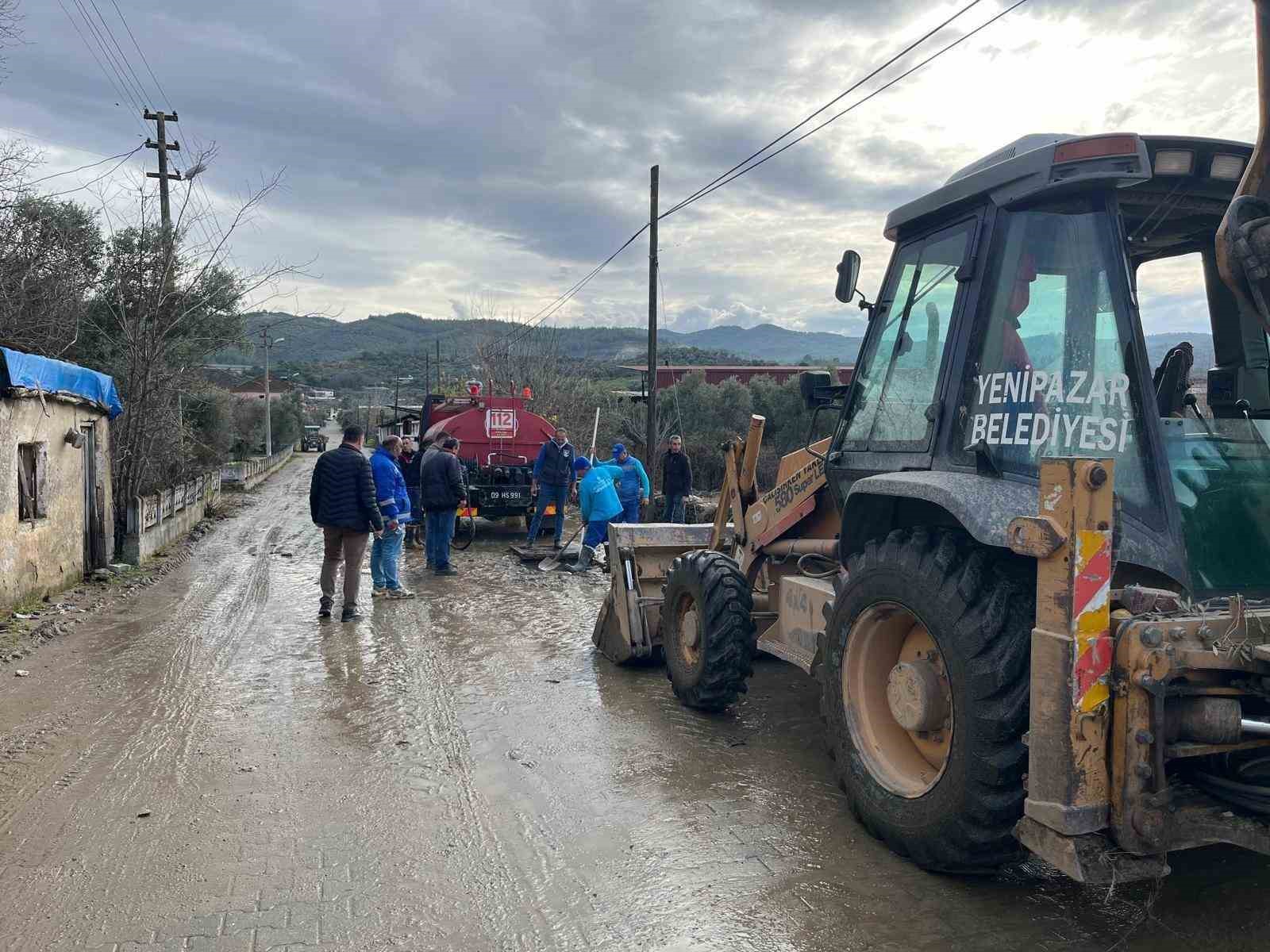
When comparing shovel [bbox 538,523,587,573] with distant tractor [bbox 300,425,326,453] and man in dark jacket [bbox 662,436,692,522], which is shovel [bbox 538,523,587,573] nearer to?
man in dark jacket [bbox 662,436,692,522]

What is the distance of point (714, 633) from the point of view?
5383 millimetres

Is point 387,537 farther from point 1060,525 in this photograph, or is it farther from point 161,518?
point 1060,525

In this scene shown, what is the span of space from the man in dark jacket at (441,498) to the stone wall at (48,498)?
3.84m

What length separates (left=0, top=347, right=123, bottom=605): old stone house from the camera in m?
8.18

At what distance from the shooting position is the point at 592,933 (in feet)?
10.6

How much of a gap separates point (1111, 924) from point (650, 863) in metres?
1.72

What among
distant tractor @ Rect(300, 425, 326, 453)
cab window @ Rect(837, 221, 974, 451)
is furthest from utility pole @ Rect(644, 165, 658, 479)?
distant tractor @ Rect(300, 425, 326, 453)

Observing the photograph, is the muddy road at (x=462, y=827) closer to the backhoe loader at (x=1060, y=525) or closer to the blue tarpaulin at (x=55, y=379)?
the backhoe loader at (x=1060, y=525)

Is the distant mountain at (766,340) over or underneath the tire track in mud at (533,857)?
over

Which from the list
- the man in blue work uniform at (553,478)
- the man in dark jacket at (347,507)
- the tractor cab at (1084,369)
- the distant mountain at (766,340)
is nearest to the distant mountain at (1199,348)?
the tractor cab at (1084,369)

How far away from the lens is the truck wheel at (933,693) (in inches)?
122

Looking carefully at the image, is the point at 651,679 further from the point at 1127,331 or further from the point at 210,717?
the point at 1127,331

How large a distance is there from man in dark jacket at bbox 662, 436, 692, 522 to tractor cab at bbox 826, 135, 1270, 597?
10.2 metres

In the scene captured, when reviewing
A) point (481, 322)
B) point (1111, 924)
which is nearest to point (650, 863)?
point (1111, 924)
